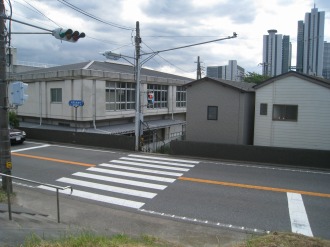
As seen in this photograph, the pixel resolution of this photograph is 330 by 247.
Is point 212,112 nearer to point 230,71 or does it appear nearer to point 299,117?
point 299,117

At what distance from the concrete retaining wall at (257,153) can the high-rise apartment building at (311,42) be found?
1873cm

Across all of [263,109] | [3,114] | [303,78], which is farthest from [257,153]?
[3,114]

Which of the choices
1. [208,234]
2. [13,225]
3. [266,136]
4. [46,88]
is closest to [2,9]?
[13,225]

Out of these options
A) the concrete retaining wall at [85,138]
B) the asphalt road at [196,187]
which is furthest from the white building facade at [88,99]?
the asphalt road at [196,187]

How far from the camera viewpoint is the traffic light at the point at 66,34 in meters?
10.1

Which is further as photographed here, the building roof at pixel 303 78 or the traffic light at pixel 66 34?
the building roof at pixel 303 78

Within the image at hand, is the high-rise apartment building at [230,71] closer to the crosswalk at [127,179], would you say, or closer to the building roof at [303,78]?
the building roof at [303,78]

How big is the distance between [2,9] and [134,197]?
7.69 m

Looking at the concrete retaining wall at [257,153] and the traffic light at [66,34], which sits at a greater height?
the traffic light at [66,34]

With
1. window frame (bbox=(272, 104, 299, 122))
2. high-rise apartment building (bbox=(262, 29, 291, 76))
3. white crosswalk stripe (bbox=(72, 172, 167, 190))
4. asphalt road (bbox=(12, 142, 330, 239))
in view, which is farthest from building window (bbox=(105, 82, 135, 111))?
high-rise apartment building (bbox=(262, 29, 291, 76))

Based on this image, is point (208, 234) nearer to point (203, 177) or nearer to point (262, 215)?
point (262, 215)

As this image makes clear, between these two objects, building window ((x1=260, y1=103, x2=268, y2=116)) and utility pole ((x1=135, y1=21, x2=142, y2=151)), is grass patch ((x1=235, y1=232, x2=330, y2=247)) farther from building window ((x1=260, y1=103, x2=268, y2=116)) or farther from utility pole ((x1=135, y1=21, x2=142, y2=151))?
building window ((x1=260, y1=103, x2=268, y2=116))

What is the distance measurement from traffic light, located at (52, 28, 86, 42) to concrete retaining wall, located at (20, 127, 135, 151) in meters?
11.5

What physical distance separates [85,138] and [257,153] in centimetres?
1200
